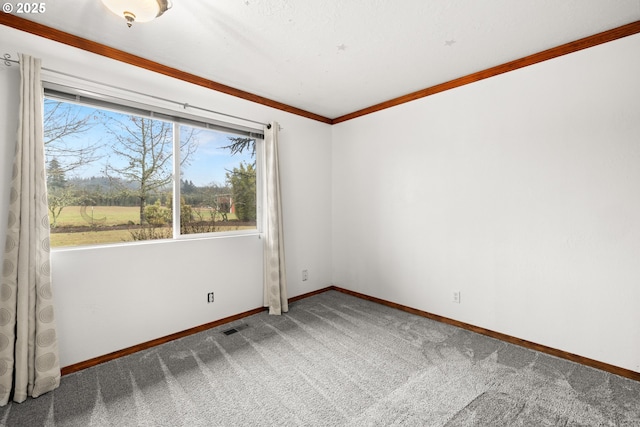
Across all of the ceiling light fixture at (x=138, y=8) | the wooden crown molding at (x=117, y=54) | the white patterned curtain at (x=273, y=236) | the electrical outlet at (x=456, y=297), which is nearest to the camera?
the ceiling light fixture at (x=138, y=8)

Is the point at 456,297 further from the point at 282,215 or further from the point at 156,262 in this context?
the point at 156,262

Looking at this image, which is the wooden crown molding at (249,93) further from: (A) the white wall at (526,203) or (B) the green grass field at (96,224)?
(B) the green grass field at (96,224)

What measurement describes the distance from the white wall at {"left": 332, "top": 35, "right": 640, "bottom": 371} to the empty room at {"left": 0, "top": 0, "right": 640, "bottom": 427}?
0.05 feet

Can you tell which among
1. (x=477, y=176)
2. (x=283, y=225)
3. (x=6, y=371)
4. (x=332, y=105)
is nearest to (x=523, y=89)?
(x=477, y=176)

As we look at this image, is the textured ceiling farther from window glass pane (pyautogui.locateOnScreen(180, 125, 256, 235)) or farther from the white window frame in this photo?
window glass pane (pyautogui.locateOnScreen(180, 125, 256, 235))

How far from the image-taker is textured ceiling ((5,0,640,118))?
1.88 metres

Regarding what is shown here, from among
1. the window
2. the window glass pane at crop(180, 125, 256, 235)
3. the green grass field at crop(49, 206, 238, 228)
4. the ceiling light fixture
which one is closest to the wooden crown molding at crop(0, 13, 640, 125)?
the window

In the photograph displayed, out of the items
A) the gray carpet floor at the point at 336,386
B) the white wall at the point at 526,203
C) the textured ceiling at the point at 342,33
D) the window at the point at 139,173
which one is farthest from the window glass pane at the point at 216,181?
the white wall at the point at 526,203

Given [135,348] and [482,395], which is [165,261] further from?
[482,395]

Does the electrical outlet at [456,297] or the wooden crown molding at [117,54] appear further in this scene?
the electrical outlet at [456,297]

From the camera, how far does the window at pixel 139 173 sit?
90.7 inches

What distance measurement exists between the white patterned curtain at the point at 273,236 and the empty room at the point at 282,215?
3cm

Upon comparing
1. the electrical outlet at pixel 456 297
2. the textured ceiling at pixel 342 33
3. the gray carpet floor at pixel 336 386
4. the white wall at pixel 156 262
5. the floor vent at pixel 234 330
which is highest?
the textured ceiling at pixel 342 33

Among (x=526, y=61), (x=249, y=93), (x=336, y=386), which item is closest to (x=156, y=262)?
(x=336, y=386)
